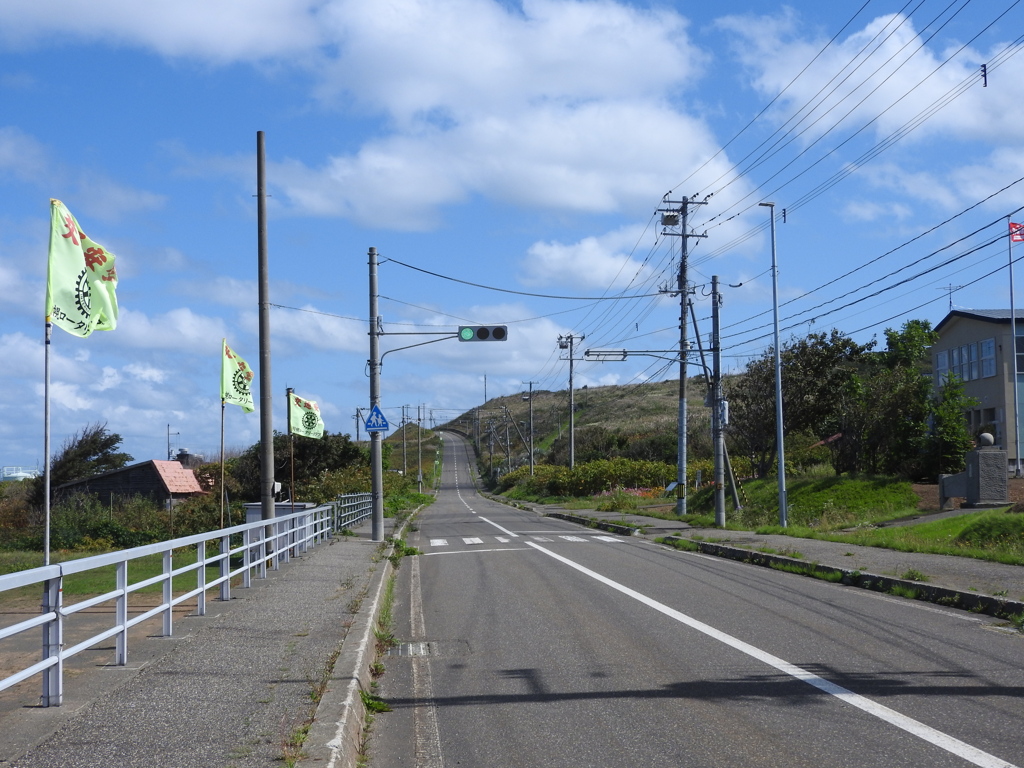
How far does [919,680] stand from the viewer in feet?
24.0

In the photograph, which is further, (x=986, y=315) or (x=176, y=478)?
(x=176, y=478)

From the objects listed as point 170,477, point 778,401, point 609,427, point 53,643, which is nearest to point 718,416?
point 778,401

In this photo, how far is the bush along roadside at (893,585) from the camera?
34.6 feet

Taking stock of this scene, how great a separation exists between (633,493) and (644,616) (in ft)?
150

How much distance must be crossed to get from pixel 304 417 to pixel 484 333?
253 inches

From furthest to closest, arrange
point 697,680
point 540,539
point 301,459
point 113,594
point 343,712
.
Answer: point 301,459 < point 540,539 < point 697,680 < point 113,594 < point 343,712

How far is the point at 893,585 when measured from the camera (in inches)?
508

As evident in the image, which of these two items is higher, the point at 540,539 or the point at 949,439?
the point at 949,439

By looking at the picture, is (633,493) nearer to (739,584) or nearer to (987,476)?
(987,476)

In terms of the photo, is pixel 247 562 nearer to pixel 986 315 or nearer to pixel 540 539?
pixel 540 539

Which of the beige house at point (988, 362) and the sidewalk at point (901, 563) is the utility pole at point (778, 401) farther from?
the beige house at point (988, 362)

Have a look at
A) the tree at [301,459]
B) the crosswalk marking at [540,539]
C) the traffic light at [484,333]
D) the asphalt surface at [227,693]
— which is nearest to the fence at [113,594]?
the asphalt surface at [227,693]

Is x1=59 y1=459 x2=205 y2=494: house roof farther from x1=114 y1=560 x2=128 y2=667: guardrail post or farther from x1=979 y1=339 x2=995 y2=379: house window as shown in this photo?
x1=114 y1=560 x2=128 y2=667: guardrail post

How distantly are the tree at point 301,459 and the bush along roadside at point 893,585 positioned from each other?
40.8 meters
